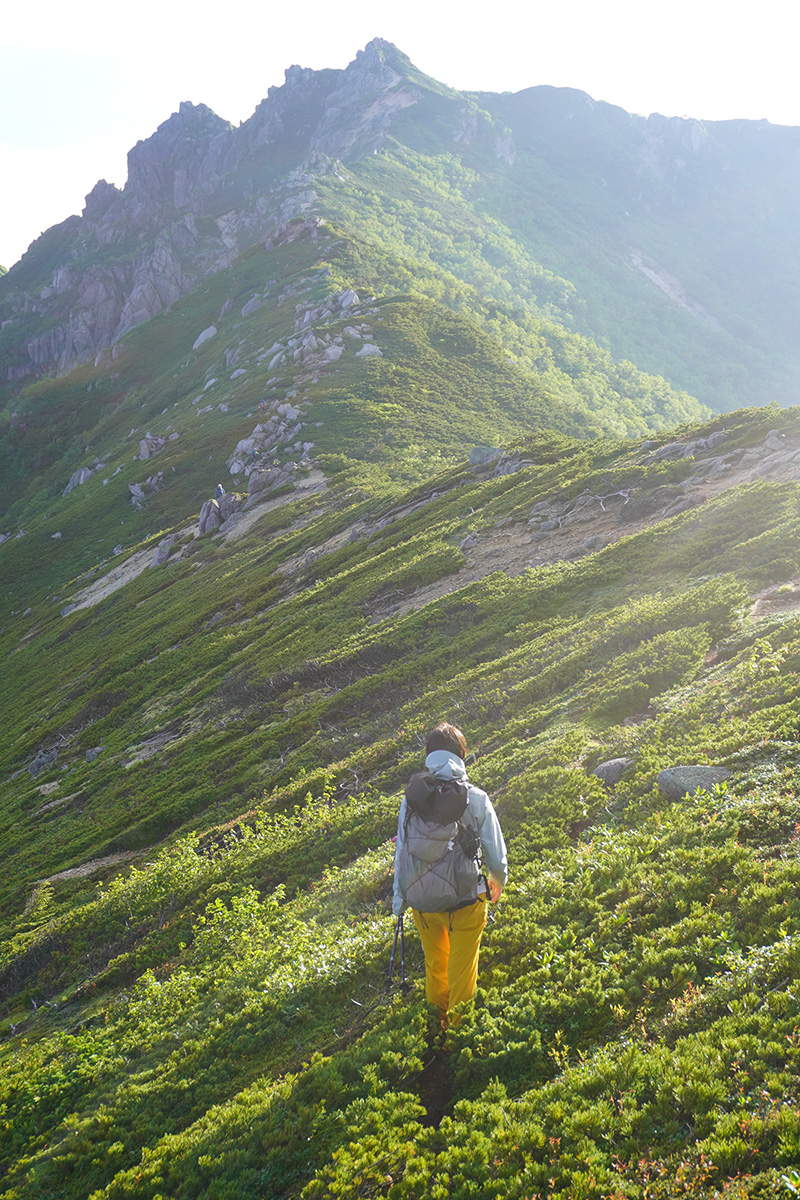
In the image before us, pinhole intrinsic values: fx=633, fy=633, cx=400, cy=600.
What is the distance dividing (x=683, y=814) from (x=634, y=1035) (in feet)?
14.0

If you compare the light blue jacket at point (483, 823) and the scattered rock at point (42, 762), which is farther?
the scattered rock at point (42, 762)

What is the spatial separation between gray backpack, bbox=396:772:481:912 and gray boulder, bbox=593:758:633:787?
5890 mm

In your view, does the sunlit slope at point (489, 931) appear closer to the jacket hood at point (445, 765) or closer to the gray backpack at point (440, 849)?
the gray backpack at point (440, 849)

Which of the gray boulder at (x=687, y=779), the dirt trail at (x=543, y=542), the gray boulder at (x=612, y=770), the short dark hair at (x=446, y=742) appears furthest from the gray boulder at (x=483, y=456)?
the short dark hair at (x=446, y=742)

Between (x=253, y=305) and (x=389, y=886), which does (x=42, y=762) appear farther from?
(x=253, y=305)

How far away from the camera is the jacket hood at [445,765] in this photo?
25.1 feet

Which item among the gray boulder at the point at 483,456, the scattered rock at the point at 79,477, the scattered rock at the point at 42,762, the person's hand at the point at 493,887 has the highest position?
the scattered rock at the point at 79,477

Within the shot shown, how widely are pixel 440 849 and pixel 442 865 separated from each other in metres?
0.21

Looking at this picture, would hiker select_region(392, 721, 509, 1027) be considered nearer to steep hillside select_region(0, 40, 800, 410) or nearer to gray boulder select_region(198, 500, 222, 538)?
gray boulder select_region(198, 500, 222, 538)

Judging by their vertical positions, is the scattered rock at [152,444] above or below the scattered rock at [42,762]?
above

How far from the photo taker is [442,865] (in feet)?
25.2

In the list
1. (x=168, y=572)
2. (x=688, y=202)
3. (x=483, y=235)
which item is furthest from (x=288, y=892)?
(x=688, y=202)

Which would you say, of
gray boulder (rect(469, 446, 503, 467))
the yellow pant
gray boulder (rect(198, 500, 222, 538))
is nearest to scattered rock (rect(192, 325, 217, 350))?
gray boulder (rect(198, 500, 222, 538))

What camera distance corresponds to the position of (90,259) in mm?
193750
